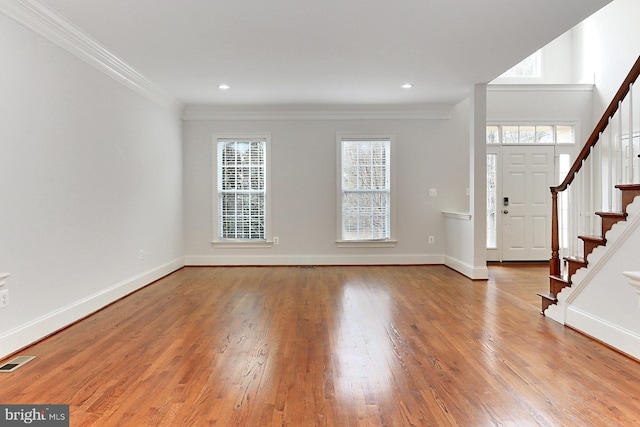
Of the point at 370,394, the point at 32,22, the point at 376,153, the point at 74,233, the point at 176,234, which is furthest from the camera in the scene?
the point at 376,153

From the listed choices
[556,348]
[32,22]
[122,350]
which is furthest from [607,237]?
[32,22]

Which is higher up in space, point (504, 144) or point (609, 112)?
point (504, 144)

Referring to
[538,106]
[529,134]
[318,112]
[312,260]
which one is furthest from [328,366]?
[538,106]

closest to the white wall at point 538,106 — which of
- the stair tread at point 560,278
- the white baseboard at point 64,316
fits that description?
the stair tread at point 560,278

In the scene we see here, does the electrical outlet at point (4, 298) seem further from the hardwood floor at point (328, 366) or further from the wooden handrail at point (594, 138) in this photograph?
the wooden handrail at point (594, 138)

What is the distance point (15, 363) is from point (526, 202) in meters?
7.06

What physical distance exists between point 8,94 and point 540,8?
13.1 feet

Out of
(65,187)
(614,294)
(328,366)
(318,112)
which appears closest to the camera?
(328,366)

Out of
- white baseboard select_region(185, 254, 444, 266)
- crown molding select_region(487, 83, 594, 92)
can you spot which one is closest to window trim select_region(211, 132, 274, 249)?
white baseboard select_region(185, 254, 444, 266)

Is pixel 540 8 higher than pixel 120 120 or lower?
higher

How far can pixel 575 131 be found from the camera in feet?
23.0

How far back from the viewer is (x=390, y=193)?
6730mm

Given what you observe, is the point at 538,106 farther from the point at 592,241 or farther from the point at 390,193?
the point at 592,241

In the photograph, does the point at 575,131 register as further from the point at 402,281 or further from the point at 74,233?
the point at 74,233
